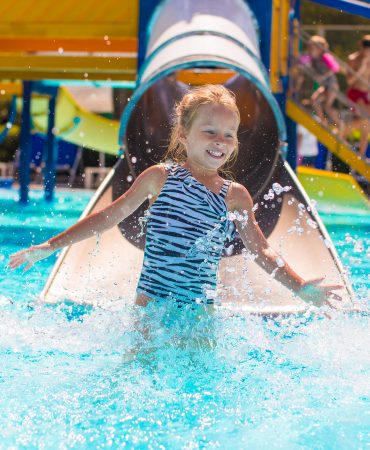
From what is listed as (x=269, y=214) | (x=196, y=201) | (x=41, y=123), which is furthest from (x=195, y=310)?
(x=41, y=123)

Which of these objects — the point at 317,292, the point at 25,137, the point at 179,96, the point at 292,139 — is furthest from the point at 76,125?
the point at 317,292

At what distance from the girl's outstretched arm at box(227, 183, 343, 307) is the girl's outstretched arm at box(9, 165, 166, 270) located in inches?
11.9

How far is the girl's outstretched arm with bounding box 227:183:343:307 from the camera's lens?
2.49 m

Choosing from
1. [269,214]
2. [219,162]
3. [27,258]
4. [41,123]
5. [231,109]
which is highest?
[231,109]

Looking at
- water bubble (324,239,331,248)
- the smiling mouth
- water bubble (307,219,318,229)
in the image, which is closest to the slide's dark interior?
water bubble (307,219,318,229)

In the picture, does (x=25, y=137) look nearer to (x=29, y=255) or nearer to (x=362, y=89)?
(x=362, y=89)

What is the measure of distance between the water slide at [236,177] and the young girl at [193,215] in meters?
0.54

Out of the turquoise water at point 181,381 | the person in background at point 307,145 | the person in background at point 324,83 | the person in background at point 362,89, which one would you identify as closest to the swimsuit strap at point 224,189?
the turquoise water at point 181,381

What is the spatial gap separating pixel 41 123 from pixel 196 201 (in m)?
8.05

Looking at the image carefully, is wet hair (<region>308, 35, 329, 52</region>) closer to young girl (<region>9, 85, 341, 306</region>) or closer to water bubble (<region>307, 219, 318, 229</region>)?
water bubble (<region>307, 219, 318, 229</region>)

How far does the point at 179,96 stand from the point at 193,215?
326cm

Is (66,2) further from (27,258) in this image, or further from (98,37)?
(27,258)

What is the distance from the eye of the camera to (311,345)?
2.84 metres

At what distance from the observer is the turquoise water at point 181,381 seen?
2014mm
